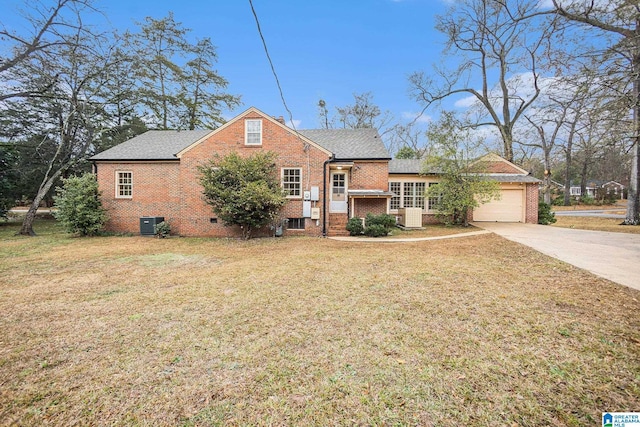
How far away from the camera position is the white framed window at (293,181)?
13.1 m

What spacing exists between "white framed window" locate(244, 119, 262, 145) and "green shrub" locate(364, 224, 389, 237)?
6876 mm

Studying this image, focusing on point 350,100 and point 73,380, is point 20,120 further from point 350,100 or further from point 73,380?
point 350,100

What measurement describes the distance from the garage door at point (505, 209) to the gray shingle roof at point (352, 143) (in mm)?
8189

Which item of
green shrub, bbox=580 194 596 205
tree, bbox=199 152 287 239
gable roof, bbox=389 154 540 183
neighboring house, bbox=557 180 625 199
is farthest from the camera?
neighboring house, bbox=557 180 625 199

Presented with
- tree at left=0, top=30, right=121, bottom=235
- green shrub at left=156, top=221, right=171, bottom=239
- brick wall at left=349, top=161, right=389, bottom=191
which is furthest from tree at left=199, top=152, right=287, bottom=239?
tree at left=0, top=30, right=121, bottom=235

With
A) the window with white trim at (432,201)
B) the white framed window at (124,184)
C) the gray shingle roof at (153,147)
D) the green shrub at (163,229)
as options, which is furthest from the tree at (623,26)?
the white framed window at (124,184)

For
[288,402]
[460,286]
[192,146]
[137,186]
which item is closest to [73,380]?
[288,402]

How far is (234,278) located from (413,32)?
46.9 feet

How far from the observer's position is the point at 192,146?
13070mm

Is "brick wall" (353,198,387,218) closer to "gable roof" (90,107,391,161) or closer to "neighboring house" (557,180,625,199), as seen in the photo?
"gable roof" (90,107,391,161)

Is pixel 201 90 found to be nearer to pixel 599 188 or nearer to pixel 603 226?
pixel 603 226

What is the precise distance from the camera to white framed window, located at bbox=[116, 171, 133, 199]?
1446 cm

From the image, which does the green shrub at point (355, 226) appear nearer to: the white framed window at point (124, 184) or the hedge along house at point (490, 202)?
the hedge along house at point (490, 202)

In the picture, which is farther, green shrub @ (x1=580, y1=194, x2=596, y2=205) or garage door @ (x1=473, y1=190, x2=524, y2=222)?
green shrub @ (x1=580, y1=194, x2=596, y2=205)
